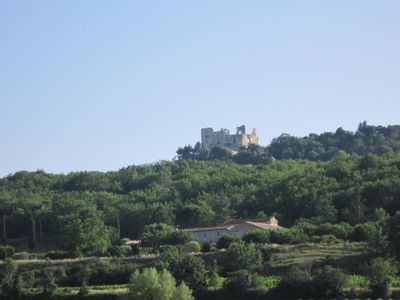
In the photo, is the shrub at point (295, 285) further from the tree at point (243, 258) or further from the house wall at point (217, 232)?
the house wall at point (217, 232)

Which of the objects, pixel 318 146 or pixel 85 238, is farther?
pixel 318 146

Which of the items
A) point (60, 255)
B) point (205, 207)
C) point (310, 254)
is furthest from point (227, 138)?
point (310, 254)

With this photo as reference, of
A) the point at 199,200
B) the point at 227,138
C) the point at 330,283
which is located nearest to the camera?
the point at 330,283

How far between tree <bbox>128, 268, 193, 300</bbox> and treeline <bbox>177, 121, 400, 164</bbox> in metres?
72.1

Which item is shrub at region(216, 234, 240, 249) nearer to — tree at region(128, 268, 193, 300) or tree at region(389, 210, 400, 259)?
tree at region(128, 268, 193, 300)

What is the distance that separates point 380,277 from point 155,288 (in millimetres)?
11031

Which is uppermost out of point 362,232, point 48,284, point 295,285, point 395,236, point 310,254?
point 395,236

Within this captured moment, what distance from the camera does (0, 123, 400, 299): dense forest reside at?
1767 inches

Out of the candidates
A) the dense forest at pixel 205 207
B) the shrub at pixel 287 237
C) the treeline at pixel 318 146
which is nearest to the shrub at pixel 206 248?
the dense forest at pixel 205 207

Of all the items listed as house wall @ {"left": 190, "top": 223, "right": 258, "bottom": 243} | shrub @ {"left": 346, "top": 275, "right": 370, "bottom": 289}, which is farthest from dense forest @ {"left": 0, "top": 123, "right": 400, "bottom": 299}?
house wall @ {"left": 190, "top": 223, "right": 258, "bottom": 243}

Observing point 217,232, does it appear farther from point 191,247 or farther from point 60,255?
point 60,255

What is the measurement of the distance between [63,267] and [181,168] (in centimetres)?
4943

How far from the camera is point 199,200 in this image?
70.6 meters

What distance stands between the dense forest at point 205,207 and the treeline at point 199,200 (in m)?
0.10
